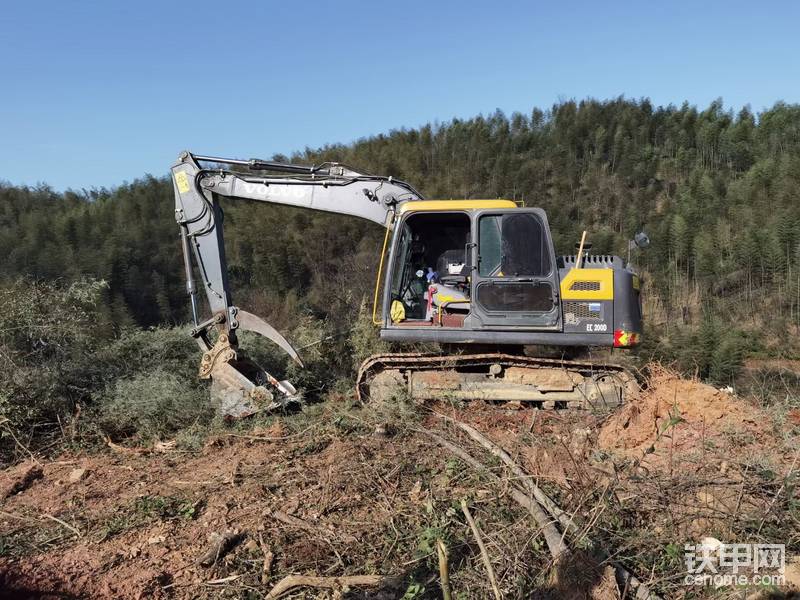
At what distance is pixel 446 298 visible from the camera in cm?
690

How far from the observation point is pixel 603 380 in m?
6.77

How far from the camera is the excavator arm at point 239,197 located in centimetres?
692

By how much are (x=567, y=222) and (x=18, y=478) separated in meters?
20.7

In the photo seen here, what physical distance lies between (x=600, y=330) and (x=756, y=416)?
1741 millimetres

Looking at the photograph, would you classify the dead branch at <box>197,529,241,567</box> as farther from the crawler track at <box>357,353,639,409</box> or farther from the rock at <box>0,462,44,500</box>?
the crawler track at <box>357,353,639,409</box>

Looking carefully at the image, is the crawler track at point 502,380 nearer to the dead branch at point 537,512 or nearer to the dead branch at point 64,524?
the dead branch at point 537,512

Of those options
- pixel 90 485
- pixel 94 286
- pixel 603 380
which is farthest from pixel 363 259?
pixel 90 485

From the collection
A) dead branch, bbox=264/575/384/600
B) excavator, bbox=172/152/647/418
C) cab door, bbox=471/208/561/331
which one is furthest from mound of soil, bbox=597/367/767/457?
dead branch, bbox=264/575/384/600

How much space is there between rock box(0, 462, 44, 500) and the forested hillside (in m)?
4.17

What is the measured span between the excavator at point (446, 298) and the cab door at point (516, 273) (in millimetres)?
10

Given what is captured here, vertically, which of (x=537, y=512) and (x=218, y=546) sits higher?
(x=537, y=512)

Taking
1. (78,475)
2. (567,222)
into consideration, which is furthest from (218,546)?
(567,222)

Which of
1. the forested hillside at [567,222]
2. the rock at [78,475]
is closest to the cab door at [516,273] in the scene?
the rock at [78,475]

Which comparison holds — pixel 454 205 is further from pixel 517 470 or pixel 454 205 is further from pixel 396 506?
pixel 396 506
